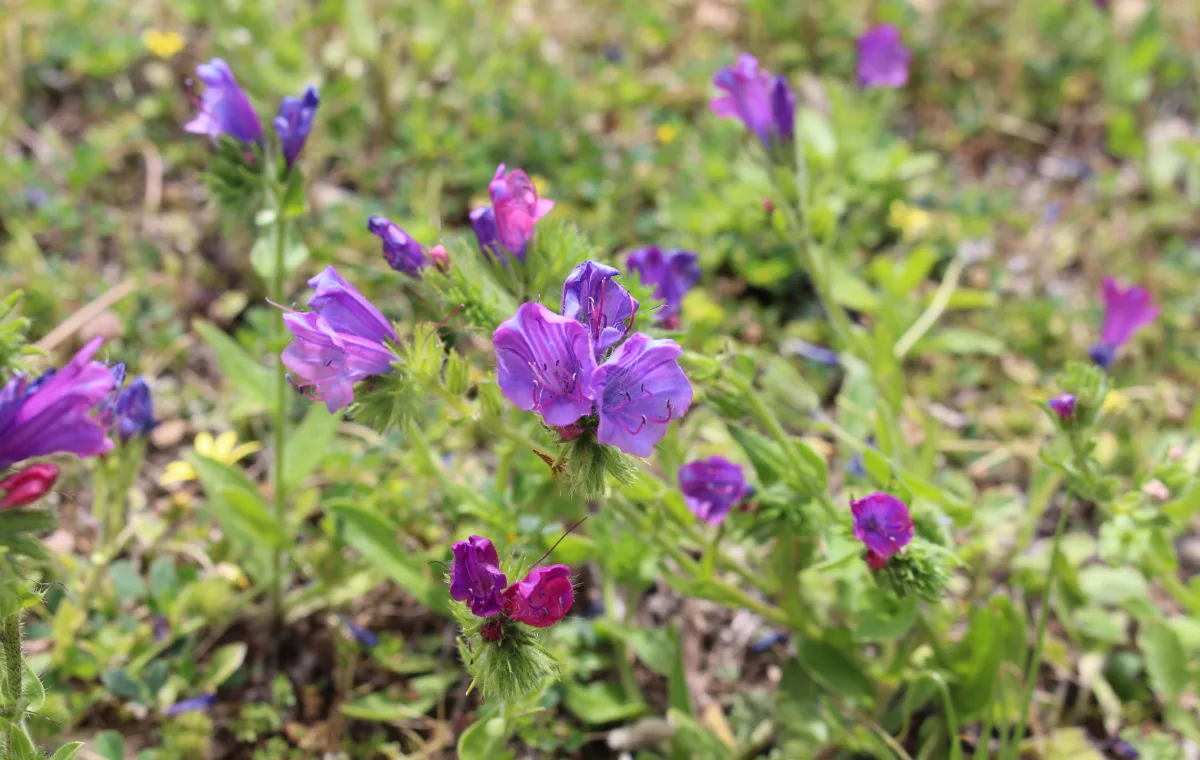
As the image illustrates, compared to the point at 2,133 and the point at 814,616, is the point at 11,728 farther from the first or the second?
the point at 2,133

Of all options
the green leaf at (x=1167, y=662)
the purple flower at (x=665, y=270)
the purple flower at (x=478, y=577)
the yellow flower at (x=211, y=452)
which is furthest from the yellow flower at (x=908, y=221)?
the purple flower at (x=478, y=577)

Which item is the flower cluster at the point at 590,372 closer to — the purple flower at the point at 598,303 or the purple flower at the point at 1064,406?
the purple flower at the point at 598,303

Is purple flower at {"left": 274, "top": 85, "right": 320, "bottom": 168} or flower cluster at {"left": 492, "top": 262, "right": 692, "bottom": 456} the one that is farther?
purple flower at {"left": 274, "top": 85, "right": 320, "bottom": 168}

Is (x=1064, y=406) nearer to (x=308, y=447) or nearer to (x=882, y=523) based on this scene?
(x=882, y=523)

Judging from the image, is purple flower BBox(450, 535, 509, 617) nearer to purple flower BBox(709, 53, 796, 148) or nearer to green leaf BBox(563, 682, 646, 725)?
green leaf BBox(563, 682, 646, 725)

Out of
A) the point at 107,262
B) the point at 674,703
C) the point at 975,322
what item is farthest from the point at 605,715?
the point at 107,262

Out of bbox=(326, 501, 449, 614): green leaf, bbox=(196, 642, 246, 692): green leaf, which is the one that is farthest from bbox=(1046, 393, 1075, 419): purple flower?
bbox=(196, 642, 246, 692): green leaf
